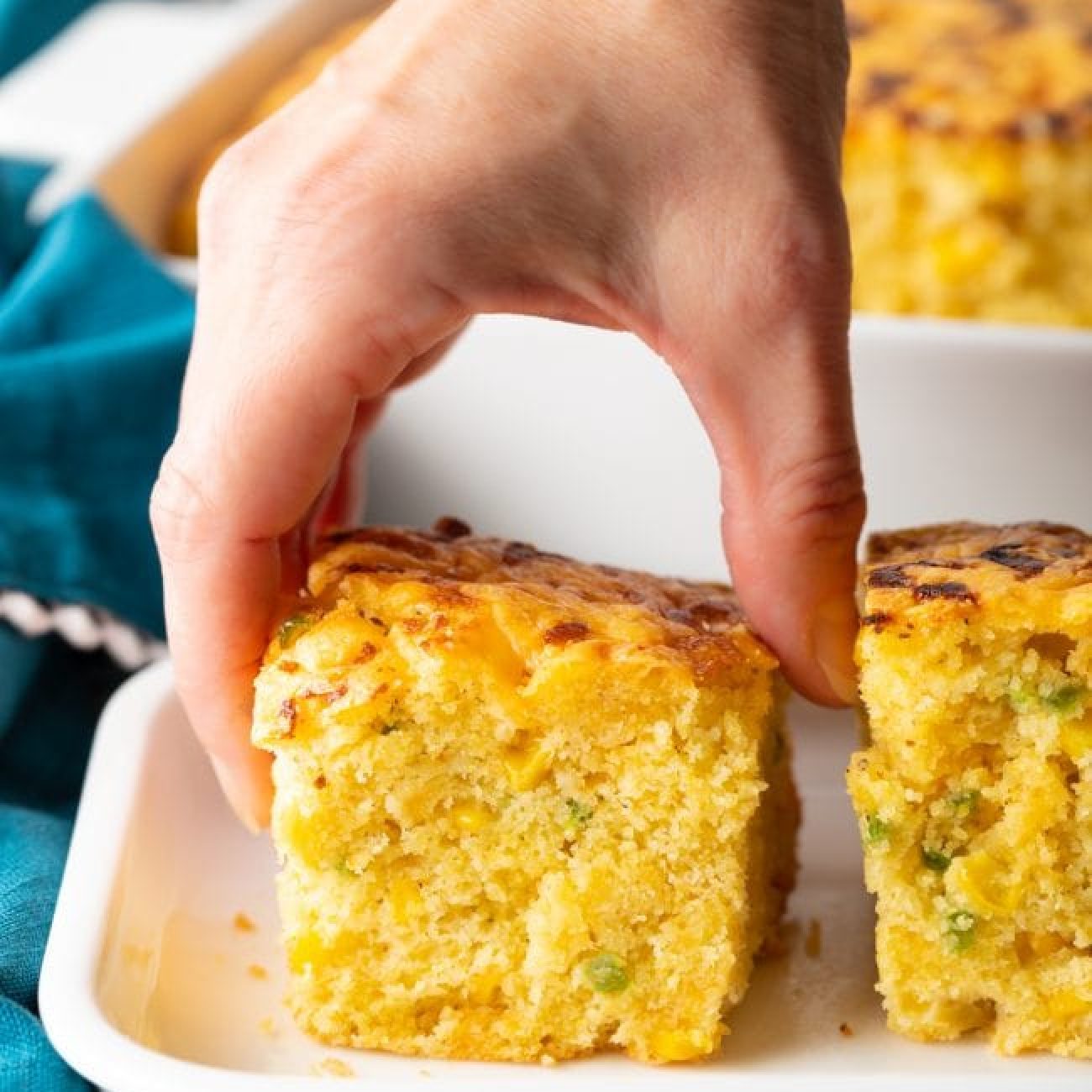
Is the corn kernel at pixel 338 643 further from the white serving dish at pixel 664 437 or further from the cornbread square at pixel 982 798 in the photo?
the white serving dish at pixel 664 437

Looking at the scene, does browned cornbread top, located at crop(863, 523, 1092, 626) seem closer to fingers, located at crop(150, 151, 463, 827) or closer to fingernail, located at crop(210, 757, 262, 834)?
fingers, located at crop(150, 151, 463, 827)

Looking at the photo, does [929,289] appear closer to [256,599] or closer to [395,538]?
[395,538]

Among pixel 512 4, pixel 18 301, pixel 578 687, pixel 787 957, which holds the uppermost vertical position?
pixel 512 4

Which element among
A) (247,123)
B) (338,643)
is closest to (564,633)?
(338,643)

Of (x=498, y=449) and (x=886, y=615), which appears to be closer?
(x=886, y=615)

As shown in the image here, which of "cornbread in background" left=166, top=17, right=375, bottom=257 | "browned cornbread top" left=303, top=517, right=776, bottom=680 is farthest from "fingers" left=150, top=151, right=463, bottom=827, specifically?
"cornbread in background" left=166, top=17, right=375, bottom=257

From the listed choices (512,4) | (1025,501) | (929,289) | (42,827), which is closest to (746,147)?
(512,4)

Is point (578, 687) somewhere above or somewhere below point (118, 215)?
above
